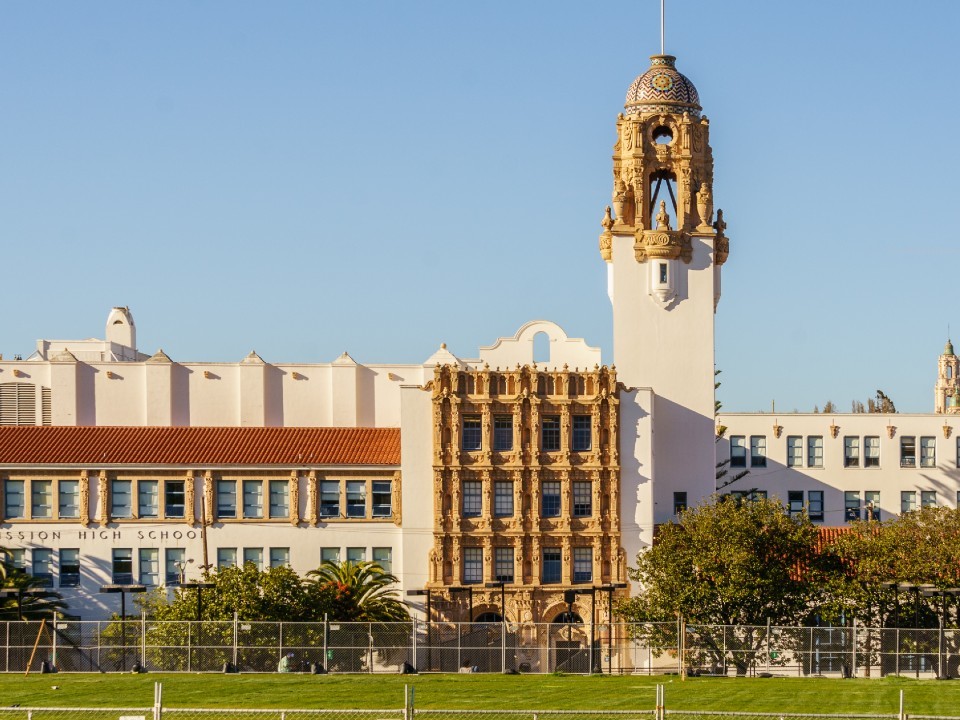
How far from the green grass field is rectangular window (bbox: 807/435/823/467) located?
187ft

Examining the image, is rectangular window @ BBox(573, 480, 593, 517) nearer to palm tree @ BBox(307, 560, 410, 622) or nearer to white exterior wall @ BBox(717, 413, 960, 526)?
palm tree @ BBox(307, 560, 410, 622)

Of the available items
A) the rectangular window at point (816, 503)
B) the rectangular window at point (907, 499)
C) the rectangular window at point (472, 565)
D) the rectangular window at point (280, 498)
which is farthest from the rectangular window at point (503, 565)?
the rectangular window at point (907, 499)

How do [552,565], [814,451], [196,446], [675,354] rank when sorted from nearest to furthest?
1. [552,565]
2. [196,446]
3. [675,354]
4. [814,451]

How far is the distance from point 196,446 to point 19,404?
932 inches

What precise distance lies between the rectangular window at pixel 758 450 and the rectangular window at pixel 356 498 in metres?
42.4

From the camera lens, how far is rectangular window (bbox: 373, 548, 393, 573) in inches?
3558

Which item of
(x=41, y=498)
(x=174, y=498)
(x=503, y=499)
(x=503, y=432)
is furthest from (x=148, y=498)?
(x=503, y=432)

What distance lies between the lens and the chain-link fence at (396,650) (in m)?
70.8

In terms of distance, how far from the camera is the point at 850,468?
12531cm

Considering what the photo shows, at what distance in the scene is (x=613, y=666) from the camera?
7806cm

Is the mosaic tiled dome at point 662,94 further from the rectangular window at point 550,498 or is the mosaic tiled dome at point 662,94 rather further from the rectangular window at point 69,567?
the rectangular window at point 69,567

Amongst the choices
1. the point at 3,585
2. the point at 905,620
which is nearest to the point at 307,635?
the point at 3,585

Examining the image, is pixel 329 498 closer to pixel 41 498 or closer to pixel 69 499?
pixel 69 499

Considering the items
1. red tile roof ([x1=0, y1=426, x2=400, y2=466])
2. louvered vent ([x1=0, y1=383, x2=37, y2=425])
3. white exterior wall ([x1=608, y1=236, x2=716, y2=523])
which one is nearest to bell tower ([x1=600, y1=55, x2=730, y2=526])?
white exterior wall ([x1=608, y1=236, x2=716, y2=523])
